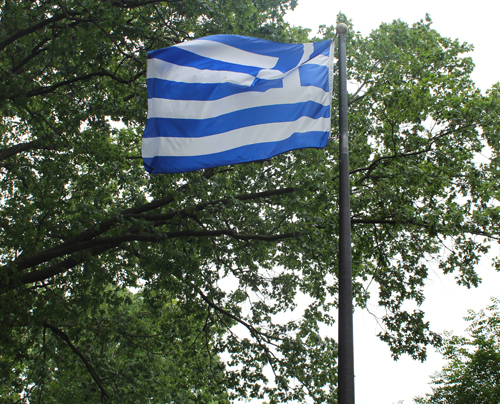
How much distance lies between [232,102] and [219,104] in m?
0.18

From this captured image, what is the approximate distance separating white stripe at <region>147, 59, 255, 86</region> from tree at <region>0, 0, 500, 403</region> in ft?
8.77

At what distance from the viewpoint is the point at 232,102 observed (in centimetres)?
606

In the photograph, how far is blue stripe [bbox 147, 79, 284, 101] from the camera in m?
6.11

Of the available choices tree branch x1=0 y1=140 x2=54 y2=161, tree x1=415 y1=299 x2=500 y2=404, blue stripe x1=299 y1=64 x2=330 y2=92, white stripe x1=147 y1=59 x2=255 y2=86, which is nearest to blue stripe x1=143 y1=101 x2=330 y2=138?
blue stripe x1=299 y1=64 x2=330 y2=92

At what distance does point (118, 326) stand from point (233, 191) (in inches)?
238

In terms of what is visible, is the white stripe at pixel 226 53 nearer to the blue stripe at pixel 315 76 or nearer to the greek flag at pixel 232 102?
the greek flag at pixel 232 102

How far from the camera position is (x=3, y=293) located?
8.69 metres

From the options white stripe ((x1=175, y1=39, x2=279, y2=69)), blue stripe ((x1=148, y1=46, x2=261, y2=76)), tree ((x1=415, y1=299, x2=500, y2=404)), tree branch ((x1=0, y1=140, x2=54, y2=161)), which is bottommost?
tree ((x1=415, y1=299, x2=500, y2=404))

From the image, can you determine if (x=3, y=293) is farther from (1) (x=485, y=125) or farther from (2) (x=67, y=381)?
(1) (x=485, y=125)

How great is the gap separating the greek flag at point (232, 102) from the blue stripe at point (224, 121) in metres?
0.01

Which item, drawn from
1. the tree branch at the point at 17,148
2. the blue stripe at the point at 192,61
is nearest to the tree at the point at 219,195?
the tree branch at the point at 17,148

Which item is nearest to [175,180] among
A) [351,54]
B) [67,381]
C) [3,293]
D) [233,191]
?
[233,191]

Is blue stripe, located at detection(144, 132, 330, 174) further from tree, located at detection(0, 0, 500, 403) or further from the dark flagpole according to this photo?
tree, located at detection(0, 0, 500, 403)

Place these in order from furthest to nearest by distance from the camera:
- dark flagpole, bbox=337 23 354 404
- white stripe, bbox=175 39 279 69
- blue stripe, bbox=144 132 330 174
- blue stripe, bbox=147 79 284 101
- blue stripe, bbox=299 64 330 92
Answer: white stripe, bbox=175 39 279 69, blue stripe, bbox=147 79 284 101, blue stripe, bbox=299 64 330 92, blue stripe, bbox=144 132 330 174, dark flagpole, bbox=337 23 354 404
